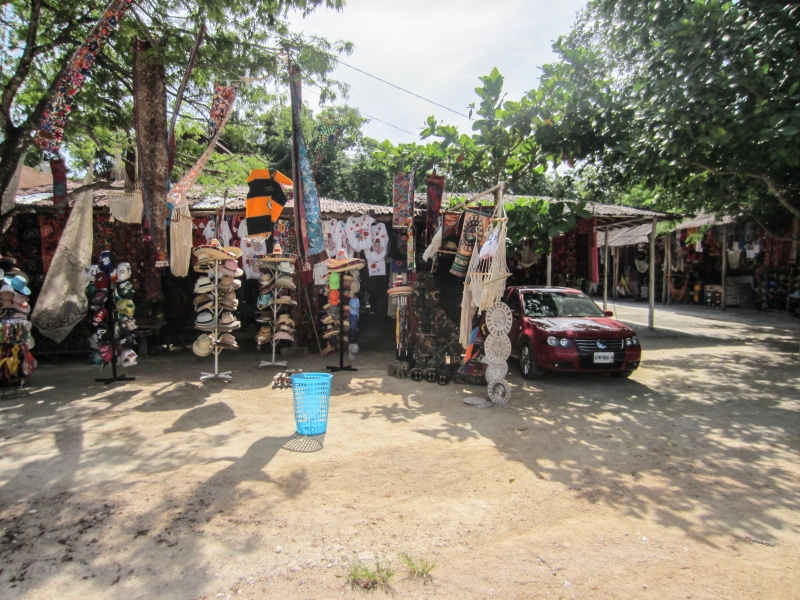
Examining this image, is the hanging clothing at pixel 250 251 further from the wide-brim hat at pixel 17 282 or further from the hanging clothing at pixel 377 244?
the wide-brim hat at pixel 17 282

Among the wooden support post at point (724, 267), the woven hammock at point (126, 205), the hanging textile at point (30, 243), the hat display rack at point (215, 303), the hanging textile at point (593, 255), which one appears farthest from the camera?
the wooden support post at point (724, 267)

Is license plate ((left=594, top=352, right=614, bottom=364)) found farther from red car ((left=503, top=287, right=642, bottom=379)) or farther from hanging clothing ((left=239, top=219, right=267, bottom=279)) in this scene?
hanging clothing ((left=239, top=219, right=267, bottom=279))

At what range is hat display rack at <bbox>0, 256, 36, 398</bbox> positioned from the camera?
263 inches

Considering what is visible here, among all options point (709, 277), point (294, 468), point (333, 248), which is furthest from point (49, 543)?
point (709, 277)

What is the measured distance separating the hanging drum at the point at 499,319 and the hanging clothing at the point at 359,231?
15.0 feet

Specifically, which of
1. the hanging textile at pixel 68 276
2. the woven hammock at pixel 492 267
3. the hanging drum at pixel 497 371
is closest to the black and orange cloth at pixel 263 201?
the hanging textile at pixel 68 276

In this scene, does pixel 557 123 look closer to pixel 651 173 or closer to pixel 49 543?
pixel 651 173

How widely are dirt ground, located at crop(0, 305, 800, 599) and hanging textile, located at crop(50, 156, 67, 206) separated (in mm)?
3340

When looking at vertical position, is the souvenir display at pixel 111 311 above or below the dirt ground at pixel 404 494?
above

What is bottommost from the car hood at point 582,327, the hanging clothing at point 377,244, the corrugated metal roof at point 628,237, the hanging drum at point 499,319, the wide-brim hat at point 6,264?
the car hood at point 582,327

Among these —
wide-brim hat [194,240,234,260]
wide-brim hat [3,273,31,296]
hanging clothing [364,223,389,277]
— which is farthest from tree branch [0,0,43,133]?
hanging clothing [364,223,389,277]

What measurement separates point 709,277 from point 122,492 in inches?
898

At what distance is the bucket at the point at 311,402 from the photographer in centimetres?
524

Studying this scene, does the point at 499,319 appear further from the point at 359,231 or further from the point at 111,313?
the point at 111,313
